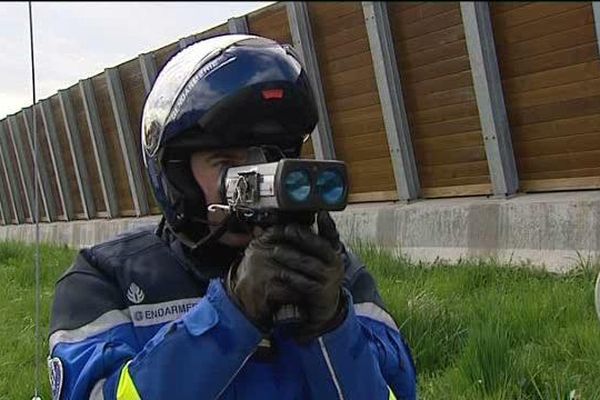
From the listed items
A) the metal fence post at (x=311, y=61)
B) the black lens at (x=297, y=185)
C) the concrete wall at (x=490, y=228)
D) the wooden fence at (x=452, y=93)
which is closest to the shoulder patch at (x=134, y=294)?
the black lens at (x=297, y=185)

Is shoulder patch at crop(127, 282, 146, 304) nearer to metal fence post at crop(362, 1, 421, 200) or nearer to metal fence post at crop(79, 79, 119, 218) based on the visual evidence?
metal fence post at crop(362, 1, 421, 200)

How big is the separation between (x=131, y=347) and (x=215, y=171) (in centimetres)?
35

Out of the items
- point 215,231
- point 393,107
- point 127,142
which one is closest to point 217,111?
point 215,231

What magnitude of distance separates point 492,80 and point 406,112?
1.04 meters

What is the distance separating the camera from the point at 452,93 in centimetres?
627

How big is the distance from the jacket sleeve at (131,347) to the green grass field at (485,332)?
1.89 m

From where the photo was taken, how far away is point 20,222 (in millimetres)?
15328

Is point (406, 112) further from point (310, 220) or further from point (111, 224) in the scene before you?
point (111, 224)

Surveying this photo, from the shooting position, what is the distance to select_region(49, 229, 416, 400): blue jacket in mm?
1499

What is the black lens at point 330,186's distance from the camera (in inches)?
51.1

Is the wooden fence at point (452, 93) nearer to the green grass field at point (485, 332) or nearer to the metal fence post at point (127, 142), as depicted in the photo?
the green grass field at point (485, 332)

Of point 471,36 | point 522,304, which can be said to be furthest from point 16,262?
point 522,304

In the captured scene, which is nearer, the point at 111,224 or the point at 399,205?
the point at 399,205

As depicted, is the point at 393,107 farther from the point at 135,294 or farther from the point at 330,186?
the point at 330,186
